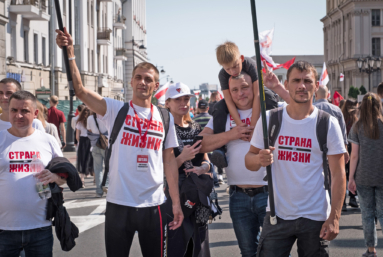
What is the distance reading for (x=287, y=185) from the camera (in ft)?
12.2

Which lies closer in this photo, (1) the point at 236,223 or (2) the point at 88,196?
(1) the point at 236,223

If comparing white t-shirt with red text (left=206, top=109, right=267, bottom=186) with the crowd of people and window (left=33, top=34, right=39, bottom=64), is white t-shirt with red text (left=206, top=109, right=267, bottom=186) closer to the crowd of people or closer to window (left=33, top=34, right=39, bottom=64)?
the crowd of people

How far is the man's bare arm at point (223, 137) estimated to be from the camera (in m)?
4.51

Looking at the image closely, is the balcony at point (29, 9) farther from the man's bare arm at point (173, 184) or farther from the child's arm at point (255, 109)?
the man's bare arm at point (173, 184)

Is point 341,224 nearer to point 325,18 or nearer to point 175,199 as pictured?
point 175,199

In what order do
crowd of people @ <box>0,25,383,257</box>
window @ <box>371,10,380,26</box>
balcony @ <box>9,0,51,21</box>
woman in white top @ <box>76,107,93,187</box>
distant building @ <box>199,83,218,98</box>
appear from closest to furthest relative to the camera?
crowd of people @ <box>0,25,383,257</box>
woman in white top @ <box>76,107,93,187</box>
balcony @ <box>9,0,51,21</box>
window @ <box>371,10,380,26</box>
distant building @ <box>199,83,218,98</box>

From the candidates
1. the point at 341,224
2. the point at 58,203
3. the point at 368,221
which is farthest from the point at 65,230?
the point at 341,224

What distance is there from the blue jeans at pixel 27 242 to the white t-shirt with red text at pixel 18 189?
0.05m

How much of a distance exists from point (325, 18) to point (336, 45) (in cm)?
969

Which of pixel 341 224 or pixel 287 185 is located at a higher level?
pixel 287 185

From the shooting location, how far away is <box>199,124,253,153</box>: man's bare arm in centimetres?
451

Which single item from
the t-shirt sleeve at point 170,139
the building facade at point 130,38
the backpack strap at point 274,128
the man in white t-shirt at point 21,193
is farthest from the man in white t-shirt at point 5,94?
the building facade at point 130,38

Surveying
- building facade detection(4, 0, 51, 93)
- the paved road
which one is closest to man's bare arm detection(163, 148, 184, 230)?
the paved road

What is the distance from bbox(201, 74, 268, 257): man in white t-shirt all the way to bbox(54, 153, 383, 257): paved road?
2.00m
